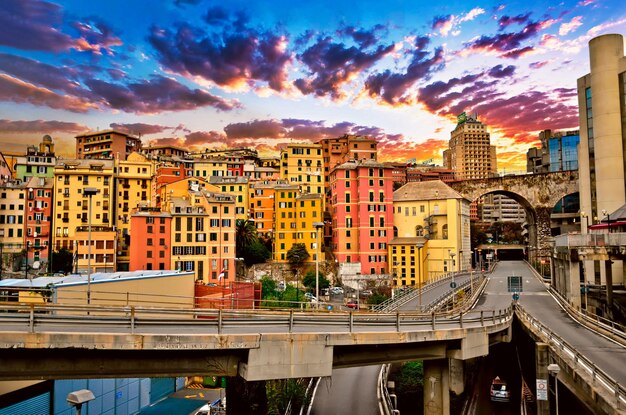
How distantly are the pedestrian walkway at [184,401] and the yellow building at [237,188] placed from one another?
5160cm

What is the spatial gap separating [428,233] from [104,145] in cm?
8214

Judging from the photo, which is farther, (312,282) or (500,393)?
(312,282)

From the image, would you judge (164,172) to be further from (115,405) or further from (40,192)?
(115,405)

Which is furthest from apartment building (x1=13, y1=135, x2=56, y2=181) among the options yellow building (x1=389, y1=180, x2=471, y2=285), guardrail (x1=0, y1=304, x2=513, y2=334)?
guardrail (x1=0, y1=304, x2=513, y2=334)

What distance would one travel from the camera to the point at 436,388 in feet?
74.2

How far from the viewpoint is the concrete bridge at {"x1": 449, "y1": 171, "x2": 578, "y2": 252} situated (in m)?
95.2

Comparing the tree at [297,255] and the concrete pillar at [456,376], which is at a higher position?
the tree at [297,255]

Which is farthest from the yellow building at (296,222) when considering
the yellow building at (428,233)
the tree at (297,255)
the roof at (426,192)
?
the roof at (426,192)

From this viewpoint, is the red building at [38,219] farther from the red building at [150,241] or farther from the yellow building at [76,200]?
the red building at [150,241]

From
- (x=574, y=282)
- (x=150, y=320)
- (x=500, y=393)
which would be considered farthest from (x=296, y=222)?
(x=150, y=320)

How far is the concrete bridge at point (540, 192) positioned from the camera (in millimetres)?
95188

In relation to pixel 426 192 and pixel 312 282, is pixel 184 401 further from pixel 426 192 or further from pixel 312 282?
pixel 426 192

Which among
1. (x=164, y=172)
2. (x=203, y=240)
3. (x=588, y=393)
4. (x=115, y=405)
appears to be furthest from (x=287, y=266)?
(x=588, y=393)

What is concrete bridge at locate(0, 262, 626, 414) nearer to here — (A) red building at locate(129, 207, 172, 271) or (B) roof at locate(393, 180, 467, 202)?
(A) red building at locate(129, 207, 172, 271)
